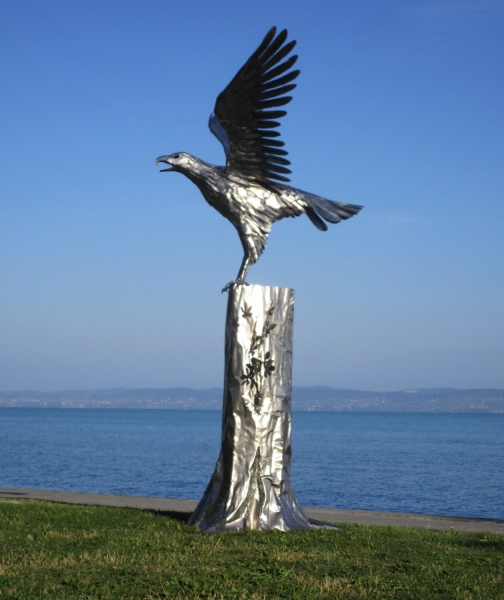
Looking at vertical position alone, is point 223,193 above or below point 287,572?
above

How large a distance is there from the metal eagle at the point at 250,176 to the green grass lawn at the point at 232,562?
317cm

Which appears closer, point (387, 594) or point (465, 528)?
point (387, 594)

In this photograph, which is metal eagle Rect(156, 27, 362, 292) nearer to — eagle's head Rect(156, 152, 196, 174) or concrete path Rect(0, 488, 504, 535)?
eagle's head Rect(156, 152, 196, 174)

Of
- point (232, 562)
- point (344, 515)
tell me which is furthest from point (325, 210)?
point (344, 515)

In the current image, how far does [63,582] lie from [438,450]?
50.1 meters

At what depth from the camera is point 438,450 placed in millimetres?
54219

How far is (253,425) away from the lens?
9.83 meters

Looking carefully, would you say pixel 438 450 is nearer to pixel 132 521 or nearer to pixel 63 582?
pixel 132 521

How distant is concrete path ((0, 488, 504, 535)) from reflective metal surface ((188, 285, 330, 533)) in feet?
10.1

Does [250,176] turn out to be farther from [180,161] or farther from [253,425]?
[253,425]

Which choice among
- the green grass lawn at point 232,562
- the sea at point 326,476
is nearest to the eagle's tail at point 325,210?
the green grass lawn at point 232,562

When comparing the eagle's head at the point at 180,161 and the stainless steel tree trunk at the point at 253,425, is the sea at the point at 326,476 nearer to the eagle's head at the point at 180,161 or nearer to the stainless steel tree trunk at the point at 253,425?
the stainless steel tree trunk at the point at 253,425

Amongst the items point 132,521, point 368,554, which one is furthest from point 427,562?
point 132,521

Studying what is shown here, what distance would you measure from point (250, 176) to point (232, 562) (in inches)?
189
